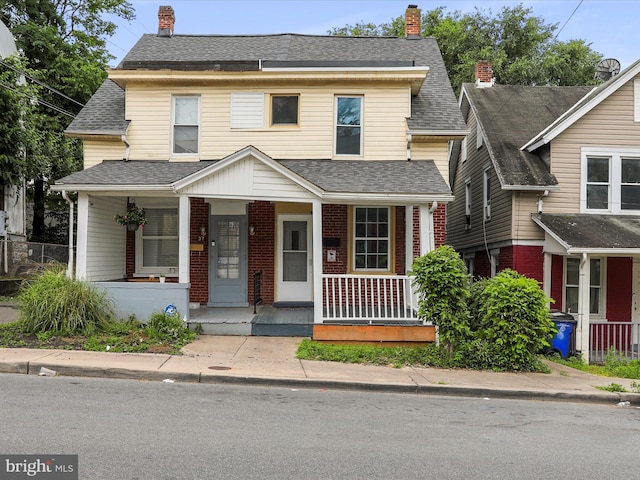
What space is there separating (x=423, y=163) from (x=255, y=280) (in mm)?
4872

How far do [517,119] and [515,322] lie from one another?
9183mm

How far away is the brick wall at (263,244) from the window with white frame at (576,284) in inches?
302

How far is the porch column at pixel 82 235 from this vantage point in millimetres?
11898

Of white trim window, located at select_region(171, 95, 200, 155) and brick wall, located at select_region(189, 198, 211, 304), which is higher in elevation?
white trim window, located at select_region(171, 95, 200, 155)

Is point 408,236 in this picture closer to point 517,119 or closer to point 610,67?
→ point 517,119

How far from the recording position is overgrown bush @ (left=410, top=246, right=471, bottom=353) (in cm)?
980

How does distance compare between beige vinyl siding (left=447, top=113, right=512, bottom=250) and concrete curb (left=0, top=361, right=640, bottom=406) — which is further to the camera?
beige vinyl siding (left=447, top=113, right=512, bottom=250)

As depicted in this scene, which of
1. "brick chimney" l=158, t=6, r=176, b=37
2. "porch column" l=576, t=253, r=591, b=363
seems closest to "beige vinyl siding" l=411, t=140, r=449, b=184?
"porch column" l=576, t=253, r=591, b=363

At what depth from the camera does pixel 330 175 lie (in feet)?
41.4

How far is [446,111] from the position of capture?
14008 mm

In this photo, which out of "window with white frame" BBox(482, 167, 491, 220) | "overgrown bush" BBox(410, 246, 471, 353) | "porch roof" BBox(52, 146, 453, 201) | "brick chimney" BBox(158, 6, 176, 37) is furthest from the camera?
"brick chimney" BBox(158, 6, 176, 37)

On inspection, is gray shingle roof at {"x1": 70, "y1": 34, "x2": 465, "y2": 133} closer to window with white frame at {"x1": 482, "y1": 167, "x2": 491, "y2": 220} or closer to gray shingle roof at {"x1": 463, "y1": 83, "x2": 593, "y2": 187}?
gray shingle roof at {"x1": 463, "y1": 83, "x2": 593, "y2": 187}

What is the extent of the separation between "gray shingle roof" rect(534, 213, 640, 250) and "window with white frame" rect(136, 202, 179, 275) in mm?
9130

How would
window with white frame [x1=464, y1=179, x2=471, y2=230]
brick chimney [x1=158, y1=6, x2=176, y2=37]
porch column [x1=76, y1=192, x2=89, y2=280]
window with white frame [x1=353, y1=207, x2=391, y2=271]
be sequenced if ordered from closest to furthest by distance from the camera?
porch column [x1=76, y1=192, x2=89, y2=280]
window with white frame [x1=353, y1=207, x2=391, y2=271]
brick chimney [x1=158, y1=6, x2=176, y2=37]
window with white frame [x1=464, y1=179, x2=471, y2=230]
